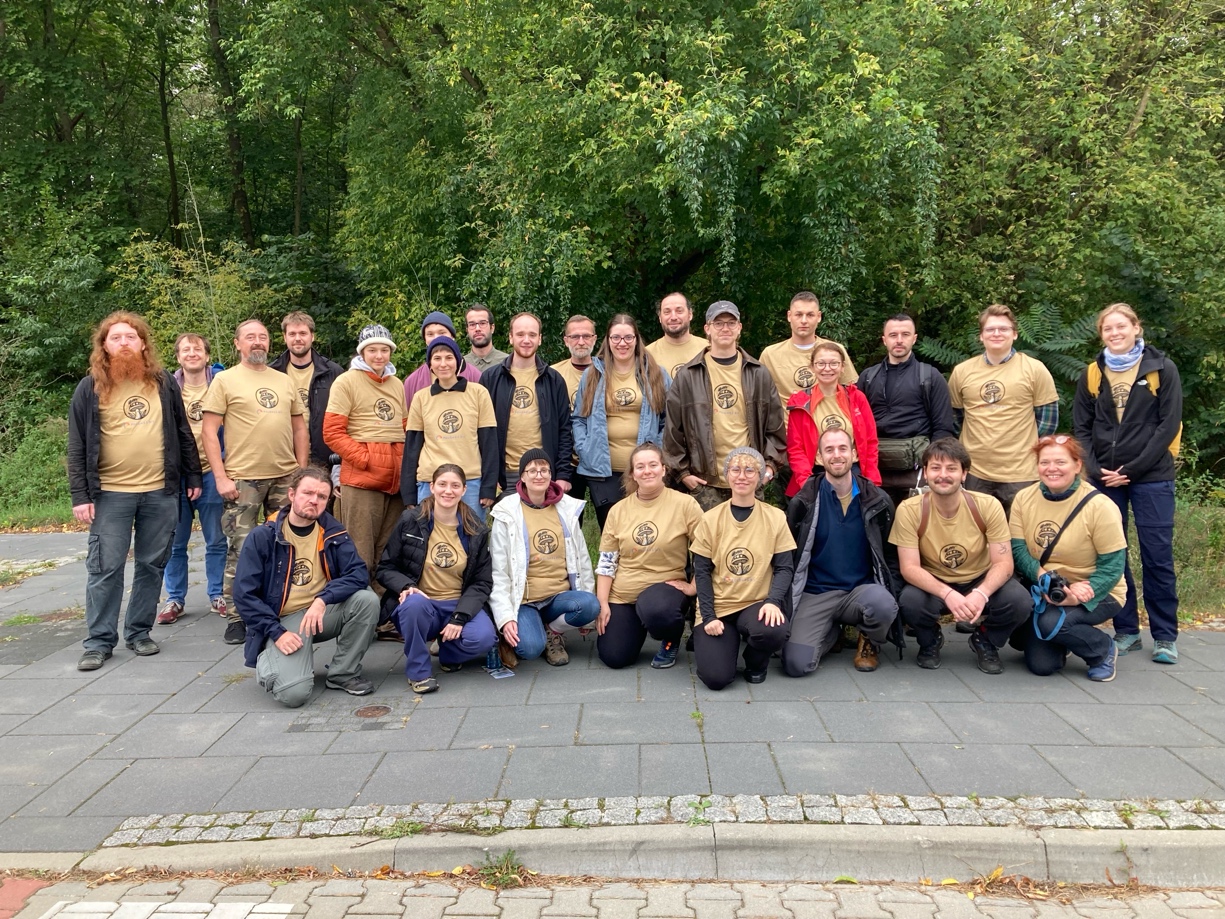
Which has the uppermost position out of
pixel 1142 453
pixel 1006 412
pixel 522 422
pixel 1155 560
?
pixel 522 422

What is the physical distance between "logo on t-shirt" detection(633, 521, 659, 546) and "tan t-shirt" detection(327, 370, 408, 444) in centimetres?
192

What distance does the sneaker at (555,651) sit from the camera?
5672 millimetres

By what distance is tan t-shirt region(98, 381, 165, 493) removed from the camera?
5.90 m

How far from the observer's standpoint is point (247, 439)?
6.34 m

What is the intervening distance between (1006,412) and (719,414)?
1870mm

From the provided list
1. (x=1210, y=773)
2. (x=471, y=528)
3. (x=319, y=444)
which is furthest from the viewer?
(x=319, y=444)

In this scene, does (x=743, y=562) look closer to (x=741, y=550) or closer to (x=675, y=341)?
(x=741, y=550)

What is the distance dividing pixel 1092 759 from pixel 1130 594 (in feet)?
6.45

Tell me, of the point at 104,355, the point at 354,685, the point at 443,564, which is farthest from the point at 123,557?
the point at 443,564

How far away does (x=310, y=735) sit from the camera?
185 inches

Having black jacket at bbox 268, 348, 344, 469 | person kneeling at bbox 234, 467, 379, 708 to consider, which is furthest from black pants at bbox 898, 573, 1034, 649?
black jacket at bbox 268, 348, 344, 469

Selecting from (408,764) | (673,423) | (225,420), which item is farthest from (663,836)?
(225,420)

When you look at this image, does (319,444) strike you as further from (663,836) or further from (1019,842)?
(1019,842)

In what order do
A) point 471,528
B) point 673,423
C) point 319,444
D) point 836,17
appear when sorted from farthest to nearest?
point 836,17
point 319,444
point 673,423
point 471,528
